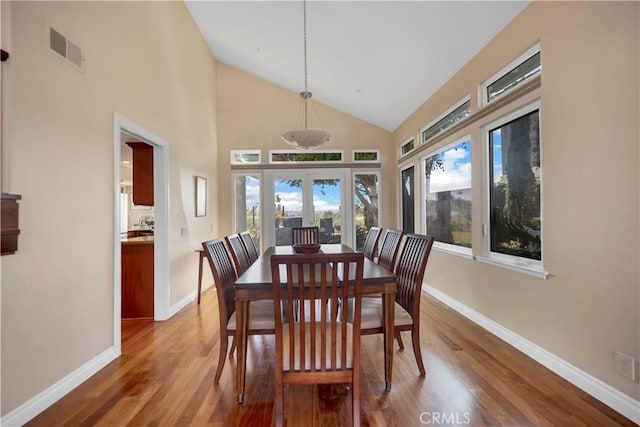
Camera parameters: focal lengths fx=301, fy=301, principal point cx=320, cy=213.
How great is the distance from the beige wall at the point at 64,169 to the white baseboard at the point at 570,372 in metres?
3.46

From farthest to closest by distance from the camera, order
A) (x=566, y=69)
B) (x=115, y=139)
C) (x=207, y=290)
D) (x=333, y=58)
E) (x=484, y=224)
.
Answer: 1. (x=207, y=290)
2. (x=333, y=58)
3. (x=484, y=224)
4. (x=115, y=139)
5. (x=566, y=69)

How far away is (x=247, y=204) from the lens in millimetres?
5867

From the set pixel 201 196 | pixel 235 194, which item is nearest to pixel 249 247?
pixel 201 196

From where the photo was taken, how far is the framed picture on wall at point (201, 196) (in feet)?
15.3

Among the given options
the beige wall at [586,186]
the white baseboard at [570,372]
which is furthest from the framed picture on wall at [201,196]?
the beige wall at [586,186]

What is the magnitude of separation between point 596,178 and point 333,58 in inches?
134

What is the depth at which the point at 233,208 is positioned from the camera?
19.0 ft

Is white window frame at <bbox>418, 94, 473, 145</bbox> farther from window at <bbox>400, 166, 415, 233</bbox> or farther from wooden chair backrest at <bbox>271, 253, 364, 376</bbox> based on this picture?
wooden chair backrest at <bbox>271, 253, 364, 376</bbox>

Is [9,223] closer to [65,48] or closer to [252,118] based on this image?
[65,48]

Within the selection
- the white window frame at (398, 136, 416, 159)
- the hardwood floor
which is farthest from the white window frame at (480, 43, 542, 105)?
the hardwood floor

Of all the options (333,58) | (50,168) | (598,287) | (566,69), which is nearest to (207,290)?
(50,168)

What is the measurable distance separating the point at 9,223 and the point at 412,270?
8.23 feet

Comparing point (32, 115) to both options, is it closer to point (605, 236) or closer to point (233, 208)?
point (605, 236)

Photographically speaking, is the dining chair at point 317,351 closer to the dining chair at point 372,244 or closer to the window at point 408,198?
the dining chair at point 372,244
